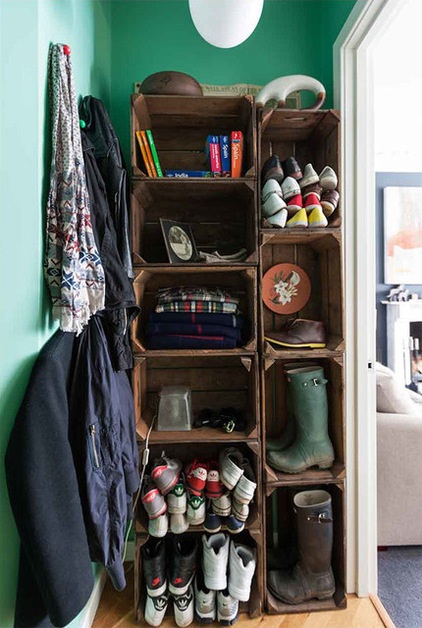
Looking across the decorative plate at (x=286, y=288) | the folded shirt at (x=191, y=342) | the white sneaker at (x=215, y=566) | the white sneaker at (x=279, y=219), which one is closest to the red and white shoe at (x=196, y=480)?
Result: the white sneaker at (x=215, y=566)

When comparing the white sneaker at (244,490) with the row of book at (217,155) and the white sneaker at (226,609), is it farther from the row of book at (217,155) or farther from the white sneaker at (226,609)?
the row of book at (217,155)

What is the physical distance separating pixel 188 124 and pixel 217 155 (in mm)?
294

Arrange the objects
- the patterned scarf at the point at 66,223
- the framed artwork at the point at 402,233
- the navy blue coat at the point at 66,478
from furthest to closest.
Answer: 1. the framed artwork at the point at 402,233
2. the patterned scarf at the point at 66,223
3. the navy blue coat at the point at 66,478

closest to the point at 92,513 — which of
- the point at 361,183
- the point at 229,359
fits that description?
the point at 229,359

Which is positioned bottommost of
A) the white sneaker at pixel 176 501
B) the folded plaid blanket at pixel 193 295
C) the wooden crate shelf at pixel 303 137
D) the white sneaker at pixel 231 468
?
the white sneaker at pixel 176 501

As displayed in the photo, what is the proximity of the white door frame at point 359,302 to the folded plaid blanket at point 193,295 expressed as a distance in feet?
1.75

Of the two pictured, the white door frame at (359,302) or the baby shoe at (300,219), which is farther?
the white door frame at (359,302)

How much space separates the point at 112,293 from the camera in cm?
111

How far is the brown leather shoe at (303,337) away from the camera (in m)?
1.48

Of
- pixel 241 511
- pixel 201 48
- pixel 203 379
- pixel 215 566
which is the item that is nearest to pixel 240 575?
pixel 215 566

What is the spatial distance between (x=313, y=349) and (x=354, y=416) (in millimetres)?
359

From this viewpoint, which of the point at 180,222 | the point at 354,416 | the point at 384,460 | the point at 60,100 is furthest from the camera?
the point at 384,460

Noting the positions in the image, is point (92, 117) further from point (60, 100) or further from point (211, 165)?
point (211, 165)

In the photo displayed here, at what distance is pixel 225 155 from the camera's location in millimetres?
1484
